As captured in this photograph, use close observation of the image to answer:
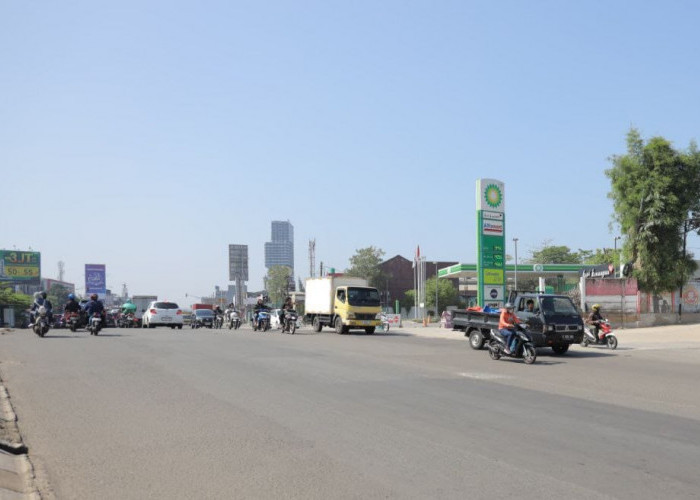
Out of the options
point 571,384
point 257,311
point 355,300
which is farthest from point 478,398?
point 257,311

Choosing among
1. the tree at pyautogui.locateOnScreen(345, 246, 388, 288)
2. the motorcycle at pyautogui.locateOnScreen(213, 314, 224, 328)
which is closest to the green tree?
the tree at pyautogui.locateOnScreen(345, 246, 388, 288)

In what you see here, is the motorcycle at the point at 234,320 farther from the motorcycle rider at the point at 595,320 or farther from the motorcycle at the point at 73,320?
the motorcycle rider at the point at 595,320

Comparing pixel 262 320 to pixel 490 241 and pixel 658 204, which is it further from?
pixel 658 204

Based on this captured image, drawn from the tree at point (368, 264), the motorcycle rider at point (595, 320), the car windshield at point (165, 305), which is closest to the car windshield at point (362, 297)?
Answer: the motorcycle rider at point (595, 320)

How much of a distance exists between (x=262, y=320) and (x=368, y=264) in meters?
67.2

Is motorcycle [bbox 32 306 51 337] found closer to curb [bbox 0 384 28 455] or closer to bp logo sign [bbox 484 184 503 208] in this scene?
curb [bbox 0 384 28 455]

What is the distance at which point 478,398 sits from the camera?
10.9 meters

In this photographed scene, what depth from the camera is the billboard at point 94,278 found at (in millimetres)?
115375

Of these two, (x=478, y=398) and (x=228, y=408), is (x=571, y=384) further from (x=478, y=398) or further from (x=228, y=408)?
(x=228, y=408)

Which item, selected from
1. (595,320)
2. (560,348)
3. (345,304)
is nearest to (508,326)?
(560,348)

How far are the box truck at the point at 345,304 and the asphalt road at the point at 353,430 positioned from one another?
1533cm

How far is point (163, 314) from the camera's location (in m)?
40.5

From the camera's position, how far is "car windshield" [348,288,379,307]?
3162cm

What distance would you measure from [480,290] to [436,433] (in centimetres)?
2897
